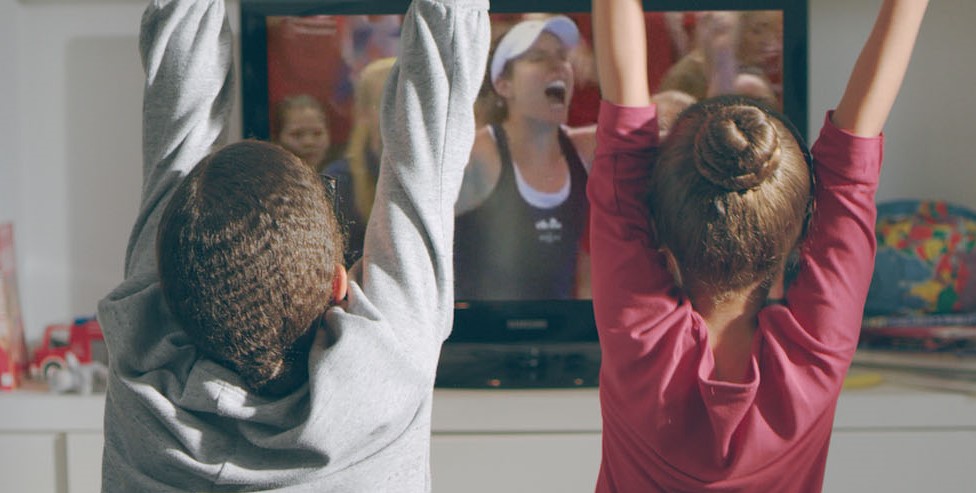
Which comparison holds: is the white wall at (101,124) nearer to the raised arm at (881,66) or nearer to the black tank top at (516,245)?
the black tank top at (516,245)

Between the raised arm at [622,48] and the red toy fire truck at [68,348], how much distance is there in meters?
Answer: 1.66

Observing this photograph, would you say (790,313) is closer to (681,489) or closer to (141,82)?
(681,489)

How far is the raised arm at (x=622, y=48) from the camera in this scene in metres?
1.05

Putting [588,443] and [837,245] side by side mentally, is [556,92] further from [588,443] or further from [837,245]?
[837,245]

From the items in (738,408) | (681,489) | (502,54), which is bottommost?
(681,489)

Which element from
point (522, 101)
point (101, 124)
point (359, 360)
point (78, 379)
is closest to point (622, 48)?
point (359, 360)

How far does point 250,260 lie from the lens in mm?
885

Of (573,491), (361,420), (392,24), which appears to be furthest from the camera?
(392,24)

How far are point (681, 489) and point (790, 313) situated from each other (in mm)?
215

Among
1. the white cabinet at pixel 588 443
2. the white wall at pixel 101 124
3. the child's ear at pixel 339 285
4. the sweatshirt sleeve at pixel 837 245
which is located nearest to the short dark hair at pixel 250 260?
the child's ear at pixel 339 285

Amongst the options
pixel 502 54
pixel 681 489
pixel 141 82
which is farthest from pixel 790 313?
pixel 141 82

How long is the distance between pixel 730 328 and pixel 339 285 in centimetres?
41

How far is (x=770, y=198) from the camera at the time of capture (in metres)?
1.03

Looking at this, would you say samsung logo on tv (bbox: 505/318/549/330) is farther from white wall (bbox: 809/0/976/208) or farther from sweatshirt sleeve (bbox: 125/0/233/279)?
sweatshirt sleeve (bbox: 125/0/233/279)
